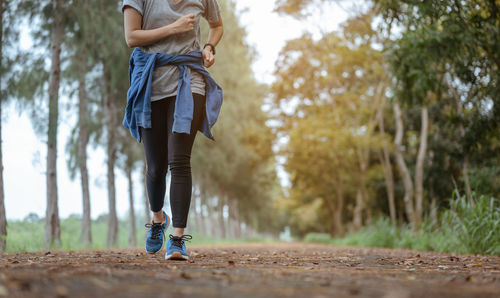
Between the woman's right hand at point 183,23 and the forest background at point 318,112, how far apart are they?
12.6 ft

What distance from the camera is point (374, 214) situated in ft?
87.4

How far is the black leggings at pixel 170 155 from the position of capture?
11.2 ft

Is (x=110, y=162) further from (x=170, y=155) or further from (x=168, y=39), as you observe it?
(x=170, y=155)

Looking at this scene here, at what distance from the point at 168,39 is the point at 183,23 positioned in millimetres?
230

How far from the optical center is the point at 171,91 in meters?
3.52

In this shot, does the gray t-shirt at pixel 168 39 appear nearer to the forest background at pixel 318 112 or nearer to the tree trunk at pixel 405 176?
the forest background at pixel 318 112

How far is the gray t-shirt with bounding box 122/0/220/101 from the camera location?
3531 millimetres

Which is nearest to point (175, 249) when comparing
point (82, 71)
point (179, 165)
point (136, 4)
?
point (179, 165)

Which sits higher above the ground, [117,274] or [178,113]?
[178,113]

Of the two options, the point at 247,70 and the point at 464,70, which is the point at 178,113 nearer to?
the point at 464,70

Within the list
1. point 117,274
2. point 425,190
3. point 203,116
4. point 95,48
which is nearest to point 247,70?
point 425,190

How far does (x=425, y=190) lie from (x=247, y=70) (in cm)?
1035

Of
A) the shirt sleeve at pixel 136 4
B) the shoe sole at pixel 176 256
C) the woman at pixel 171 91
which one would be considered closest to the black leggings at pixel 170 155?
the woman at pixel 171 91

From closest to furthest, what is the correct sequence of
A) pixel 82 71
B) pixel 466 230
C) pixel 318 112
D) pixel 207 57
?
pixel 207 57
pixel 466 230
pixel 82 71
pixel 318 112
